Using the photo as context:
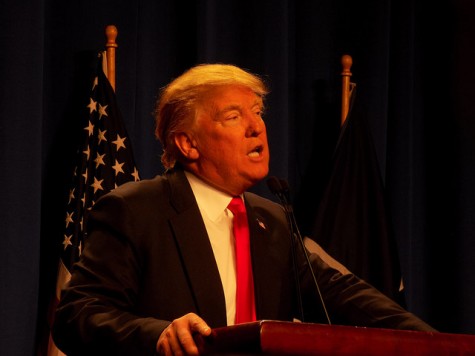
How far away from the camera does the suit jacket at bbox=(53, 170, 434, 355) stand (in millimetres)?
2279

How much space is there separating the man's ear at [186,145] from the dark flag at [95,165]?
1078mm

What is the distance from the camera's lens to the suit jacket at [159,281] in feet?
7.48

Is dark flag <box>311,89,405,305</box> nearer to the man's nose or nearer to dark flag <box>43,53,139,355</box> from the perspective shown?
dark flag <box>43,53,139,355</box>

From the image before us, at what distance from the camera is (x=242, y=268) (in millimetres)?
2637

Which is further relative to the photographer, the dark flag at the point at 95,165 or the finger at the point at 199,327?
the dark flag at the point at 95,165

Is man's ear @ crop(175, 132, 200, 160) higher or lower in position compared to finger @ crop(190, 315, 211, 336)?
higher

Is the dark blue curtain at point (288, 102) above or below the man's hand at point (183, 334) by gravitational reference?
above

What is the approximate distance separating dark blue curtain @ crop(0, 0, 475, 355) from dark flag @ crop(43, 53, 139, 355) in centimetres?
15

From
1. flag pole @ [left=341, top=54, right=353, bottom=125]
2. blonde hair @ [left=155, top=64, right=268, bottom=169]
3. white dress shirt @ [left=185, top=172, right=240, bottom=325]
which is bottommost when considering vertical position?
white dress shirt @ [left=185, top=172, right=240, bottom=325]

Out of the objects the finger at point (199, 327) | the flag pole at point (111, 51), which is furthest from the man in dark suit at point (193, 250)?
the flag pole at point (111, 51)

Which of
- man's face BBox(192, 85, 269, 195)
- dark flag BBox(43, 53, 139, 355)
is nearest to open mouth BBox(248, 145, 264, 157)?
man's face BBox(192, 85, 269, 195)

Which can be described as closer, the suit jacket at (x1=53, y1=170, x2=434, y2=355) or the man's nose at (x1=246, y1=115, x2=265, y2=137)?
the suit jacket at (x1=53, y1=170, x2=434, y2=355)

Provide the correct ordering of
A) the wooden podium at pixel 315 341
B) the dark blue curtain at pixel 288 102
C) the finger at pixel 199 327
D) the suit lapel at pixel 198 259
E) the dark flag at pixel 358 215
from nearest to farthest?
the wooden podium at pixel 315 341
the finger at pixel 199 327
the suit lapel at pixel 198 259
the dark blue curtain at pixel 288 102
the dark flag at pixel 358 215

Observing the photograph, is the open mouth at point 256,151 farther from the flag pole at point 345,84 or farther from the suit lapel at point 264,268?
the flag pole at point 345,84
